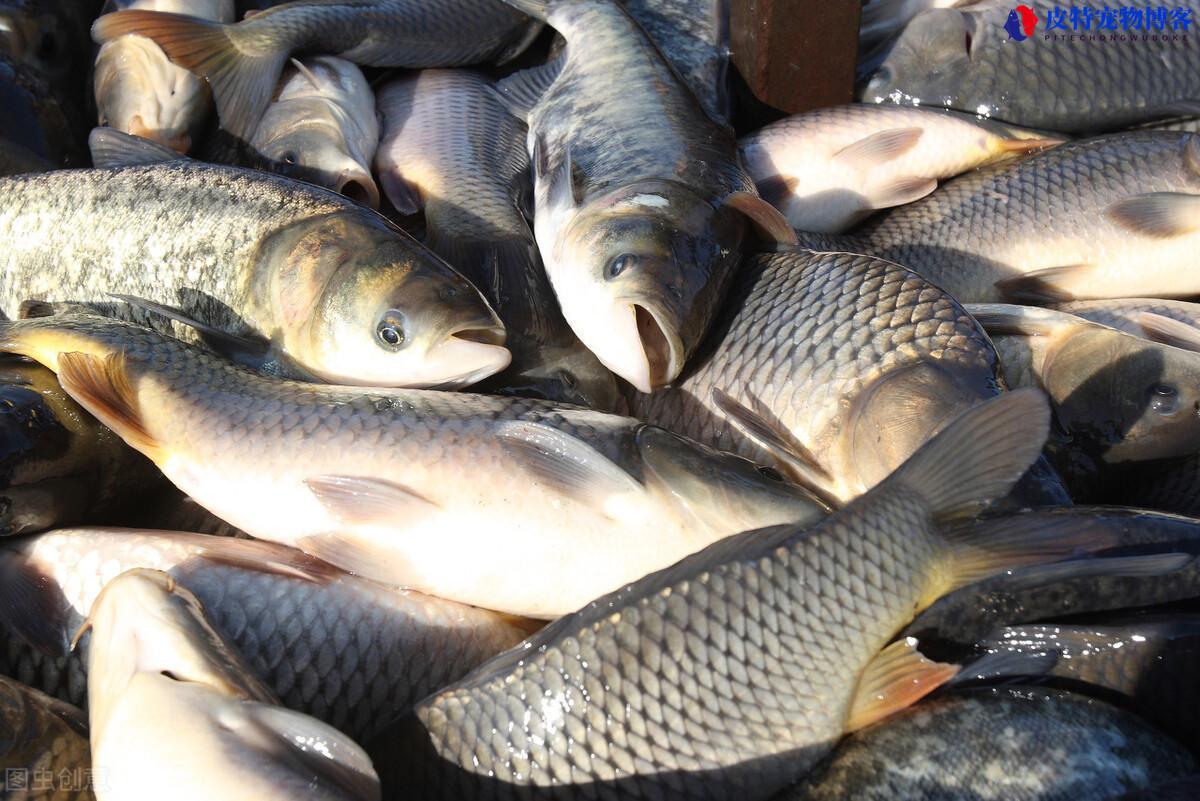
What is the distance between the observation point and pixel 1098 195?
3.03 m

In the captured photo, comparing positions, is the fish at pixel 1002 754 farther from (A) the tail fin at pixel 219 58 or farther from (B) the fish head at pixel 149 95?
(B) the fish head at pixel 149 95

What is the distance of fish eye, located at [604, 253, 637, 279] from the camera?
7.38 ft

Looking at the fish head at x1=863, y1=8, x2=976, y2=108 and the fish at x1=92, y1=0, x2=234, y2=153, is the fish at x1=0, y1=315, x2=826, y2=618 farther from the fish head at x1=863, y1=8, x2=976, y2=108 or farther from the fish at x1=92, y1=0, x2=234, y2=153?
the fish head at x1=863, y1=8, x2=976, y2=108

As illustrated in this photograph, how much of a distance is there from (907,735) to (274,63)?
2690 mm

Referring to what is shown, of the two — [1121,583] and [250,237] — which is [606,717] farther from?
[250,237]

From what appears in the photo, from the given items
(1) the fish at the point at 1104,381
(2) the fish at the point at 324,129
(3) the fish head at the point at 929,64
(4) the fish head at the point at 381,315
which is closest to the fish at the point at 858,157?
(3) the fish head at the point at 929,64

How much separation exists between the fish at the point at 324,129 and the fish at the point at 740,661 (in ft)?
→ 5.67

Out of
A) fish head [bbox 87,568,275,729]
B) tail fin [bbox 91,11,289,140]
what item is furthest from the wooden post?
fish head [bbox 87,568,275,729]

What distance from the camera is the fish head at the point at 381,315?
217 centimetres

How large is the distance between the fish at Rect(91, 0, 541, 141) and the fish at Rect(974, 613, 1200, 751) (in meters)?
2.62

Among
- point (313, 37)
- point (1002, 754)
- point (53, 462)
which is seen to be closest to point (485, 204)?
point (313, 37)

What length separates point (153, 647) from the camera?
1.51 meters

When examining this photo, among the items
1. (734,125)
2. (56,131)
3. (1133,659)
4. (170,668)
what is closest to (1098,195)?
(734,125)

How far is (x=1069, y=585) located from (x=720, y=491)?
675 mm
